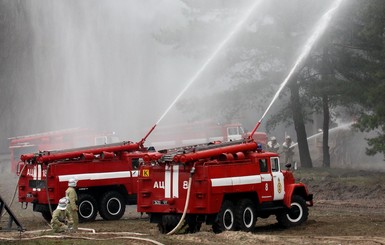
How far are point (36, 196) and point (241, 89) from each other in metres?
17.2

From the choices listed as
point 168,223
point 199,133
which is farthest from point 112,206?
point 199,133

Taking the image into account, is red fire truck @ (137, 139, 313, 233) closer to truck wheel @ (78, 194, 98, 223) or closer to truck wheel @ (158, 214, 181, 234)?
truck wheel @ (158, 214, 181, 234)

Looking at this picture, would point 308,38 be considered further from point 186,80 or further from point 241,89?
point 186,80

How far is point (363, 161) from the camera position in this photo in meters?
50.8

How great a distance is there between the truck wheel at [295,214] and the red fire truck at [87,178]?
575 cm

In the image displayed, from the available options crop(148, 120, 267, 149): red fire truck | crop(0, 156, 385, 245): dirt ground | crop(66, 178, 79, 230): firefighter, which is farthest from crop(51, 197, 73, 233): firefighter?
crop(148, 120, 267, 149): red fire truck

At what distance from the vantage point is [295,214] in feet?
67.9

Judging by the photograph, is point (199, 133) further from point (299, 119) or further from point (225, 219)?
point (225, 219)

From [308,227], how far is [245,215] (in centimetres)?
234

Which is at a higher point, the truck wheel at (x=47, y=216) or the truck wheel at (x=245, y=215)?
the truck wheel at (x=47, y=216)

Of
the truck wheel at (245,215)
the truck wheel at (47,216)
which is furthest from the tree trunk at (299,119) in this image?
the truck wheel at (245,215)

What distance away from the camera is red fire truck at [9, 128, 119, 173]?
164 ft

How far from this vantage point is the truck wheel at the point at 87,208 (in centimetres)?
2378

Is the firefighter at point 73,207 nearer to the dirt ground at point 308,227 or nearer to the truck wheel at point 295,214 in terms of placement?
the dirt ground at point 308,227
